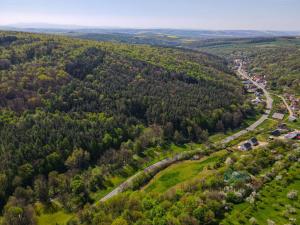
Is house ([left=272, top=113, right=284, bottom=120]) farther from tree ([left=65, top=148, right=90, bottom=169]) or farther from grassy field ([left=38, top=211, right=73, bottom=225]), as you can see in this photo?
grassy field ([left=38, top=211, right=73, bottom=225])

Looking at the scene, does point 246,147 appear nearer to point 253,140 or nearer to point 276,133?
point 253,140

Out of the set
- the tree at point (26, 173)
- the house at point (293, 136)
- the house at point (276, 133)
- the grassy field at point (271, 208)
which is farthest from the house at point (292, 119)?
the tree at point (26, 173)

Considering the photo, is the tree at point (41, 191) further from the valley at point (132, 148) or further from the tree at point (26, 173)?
the tree at point (26, 173)

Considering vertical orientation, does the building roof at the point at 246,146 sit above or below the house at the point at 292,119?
below

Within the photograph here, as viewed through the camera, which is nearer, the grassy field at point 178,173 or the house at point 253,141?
the grassy field at point 178,173

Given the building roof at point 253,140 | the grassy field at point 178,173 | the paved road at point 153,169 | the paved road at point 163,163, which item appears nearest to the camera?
the paved road at point 153,169

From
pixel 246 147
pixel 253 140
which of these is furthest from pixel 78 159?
pixel 253 140

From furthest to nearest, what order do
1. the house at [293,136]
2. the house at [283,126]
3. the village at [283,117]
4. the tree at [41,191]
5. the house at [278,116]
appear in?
the house at [278,116] → the house at [283,126] → the house at [293,136] → the village at [283,117] → the tree at [41,191]
